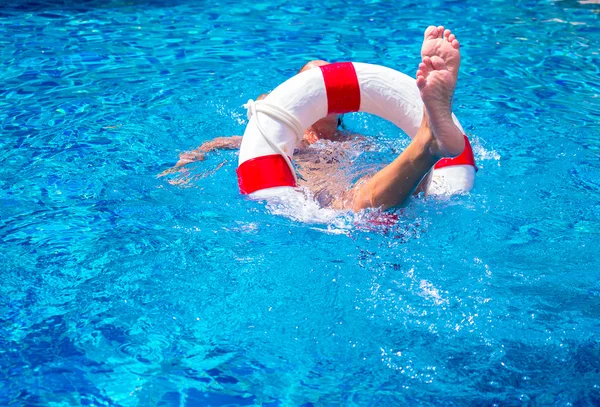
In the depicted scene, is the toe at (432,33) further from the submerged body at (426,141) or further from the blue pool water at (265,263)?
the blue pool water at (265,263)

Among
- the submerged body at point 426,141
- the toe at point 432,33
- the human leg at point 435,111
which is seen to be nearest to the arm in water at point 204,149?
the submerged body at point 426,141

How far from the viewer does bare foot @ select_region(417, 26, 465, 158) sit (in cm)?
261

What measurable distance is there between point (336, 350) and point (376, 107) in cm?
165

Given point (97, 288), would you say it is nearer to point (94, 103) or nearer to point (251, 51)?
point (94, 103)

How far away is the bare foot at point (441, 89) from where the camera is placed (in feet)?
8.55

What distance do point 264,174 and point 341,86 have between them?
0.70m

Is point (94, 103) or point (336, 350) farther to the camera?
point (94, 103)

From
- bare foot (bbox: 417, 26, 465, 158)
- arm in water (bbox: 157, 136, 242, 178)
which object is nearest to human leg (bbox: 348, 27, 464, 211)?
bare foot (bbox: 417, 26, 465, 158)

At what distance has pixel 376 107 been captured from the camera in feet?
12.5

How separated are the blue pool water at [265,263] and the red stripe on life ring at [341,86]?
50 centimetres

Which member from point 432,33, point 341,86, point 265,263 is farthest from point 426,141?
point 341,86

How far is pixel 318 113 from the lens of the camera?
12.3 ft

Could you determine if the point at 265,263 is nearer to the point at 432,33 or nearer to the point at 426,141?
the point at 426,141

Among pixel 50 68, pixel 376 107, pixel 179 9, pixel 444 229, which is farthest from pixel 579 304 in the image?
pixel 179 9
